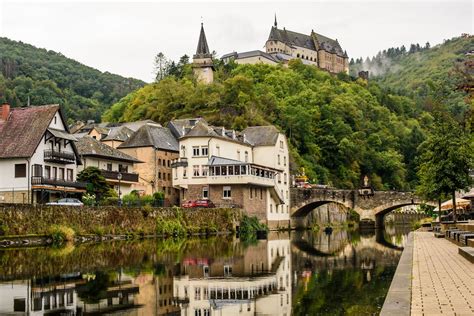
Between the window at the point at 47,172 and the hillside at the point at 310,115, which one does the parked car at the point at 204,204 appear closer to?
the window at the point at 47,172

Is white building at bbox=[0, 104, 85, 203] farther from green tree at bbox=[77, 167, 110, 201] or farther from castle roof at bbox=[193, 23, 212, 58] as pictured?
castle roof at bbox=[193, 23, 212, 58]

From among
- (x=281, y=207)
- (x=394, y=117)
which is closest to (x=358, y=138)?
(x=394, y=117)

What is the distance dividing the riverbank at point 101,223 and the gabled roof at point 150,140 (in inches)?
618

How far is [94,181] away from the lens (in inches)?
2402

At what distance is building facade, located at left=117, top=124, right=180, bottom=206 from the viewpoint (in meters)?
75.2

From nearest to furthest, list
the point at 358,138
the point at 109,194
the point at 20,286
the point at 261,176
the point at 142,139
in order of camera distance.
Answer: the point at 20,286
the point at 109,194
the point at 261,176
the point at 142,139
the point at 358,138

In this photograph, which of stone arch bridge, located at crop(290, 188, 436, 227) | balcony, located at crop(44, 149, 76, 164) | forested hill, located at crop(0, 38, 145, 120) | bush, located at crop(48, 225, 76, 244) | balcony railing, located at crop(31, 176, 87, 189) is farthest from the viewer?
forested hill, located at crop(0, 38, 145, 120)

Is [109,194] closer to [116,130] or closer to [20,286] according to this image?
[116,130]

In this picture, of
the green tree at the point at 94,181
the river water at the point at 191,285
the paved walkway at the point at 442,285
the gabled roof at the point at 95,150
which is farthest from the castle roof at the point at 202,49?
the paved walkway at the point at 442,285

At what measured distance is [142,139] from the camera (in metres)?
76.9

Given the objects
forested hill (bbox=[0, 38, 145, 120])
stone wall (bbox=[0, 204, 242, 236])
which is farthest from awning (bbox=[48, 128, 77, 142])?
forested hill (bbox=[0, 38, 145, 120])

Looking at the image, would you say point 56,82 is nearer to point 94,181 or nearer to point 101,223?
point 94,181

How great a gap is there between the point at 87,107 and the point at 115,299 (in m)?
136

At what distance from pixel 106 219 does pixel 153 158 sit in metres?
27.4
